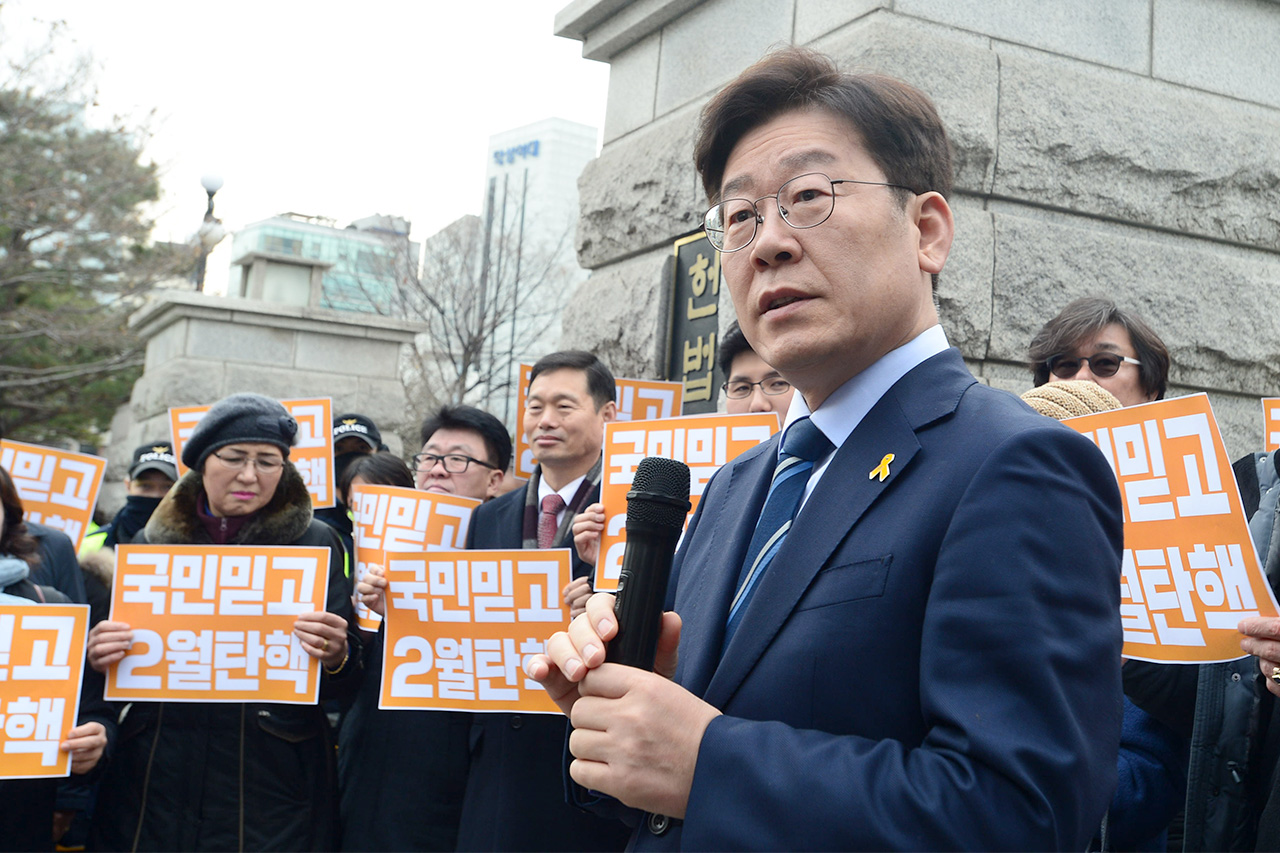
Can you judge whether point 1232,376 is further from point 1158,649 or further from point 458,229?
point 458,229

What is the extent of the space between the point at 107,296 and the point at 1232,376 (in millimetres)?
20098

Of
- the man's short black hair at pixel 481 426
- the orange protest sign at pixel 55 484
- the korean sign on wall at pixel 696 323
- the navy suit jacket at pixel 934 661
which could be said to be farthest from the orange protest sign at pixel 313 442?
the navy suit jacket at pixel 934 661

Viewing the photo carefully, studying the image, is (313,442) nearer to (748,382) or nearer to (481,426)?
(481,426)

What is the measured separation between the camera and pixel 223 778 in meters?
3.88

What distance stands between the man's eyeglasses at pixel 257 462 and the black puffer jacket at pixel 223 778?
2.15 ft

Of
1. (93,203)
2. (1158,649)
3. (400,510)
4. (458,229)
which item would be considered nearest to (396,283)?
(458,229)

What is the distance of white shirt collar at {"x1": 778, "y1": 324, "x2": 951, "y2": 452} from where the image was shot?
1748 mm

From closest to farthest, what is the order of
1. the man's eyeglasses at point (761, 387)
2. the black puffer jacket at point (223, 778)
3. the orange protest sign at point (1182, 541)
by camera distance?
1. the orange protest sign at point (1182, 541)
2. the black puffer jacket at point (223, 778)
3. the man's eyeglasses at point (761, 387)

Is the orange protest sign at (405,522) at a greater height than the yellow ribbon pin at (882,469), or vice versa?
the yellow ribbon pin at (882,469)

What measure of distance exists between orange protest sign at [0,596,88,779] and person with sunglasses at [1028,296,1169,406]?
11.0ft

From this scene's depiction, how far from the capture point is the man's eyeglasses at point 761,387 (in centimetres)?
423

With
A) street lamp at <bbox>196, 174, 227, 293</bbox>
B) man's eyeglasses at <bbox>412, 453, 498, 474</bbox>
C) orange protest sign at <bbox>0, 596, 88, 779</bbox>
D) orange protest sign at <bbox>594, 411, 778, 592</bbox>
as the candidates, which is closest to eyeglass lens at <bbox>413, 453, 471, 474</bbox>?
man's eyeglasses at <bbox>412, 453, 498, 474</bbox>

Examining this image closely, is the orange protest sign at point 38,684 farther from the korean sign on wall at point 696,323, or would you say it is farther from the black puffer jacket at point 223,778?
the korean sign on wall at point 696,323

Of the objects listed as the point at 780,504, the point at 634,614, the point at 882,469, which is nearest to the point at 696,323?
the point at 780,504
